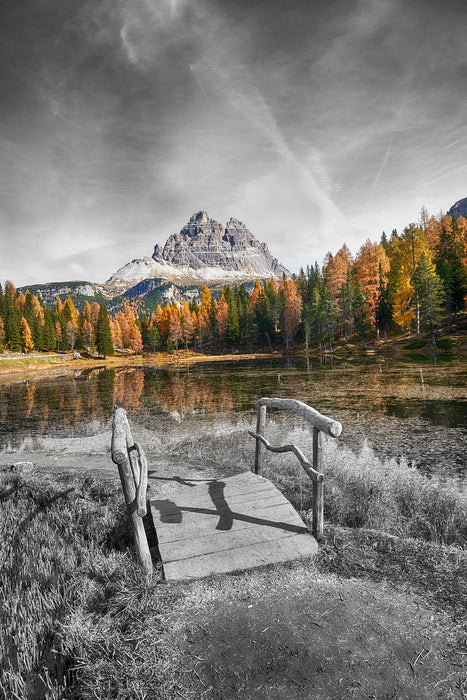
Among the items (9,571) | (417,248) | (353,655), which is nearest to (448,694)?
(353,655)

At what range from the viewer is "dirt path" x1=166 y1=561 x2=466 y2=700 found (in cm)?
308

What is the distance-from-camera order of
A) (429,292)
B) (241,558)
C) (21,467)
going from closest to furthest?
1. (241,558)
2. (21,467)
3. (429,292)

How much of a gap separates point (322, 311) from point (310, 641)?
66120 millimetres

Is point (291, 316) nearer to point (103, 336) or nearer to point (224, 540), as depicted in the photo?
point (103, 336)

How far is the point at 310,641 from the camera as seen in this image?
3592 millimetres

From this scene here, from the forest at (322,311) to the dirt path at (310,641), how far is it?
49.1 m

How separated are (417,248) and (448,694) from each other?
6256 cm

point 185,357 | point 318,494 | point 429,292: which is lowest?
point 318,494

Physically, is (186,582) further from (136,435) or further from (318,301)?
(318,301)

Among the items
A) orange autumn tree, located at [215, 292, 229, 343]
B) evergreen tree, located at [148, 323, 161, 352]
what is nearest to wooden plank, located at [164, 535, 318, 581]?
orange autumn tree, located at [215, 292, 229, 343]

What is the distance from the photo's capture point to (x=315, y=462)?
5781mm

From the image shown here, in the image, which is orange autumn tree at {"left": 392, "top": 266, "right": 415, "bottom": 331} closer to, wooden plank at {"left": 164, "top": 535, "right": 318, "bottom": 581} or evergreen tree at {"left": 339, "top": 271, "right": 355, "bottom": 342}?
evergreen tree at {"left": 339, "top": 271, "right": 355, "bottom": 342}

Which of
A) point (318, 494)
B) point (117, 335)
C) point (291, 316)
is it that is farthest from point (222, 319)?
point (318, 494)

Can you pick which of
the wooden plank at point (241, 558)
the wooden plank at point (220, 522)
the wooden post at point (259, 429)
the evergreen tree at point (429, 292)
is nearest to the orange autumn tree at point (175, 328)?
the evergreen tree at point (429, 292)
